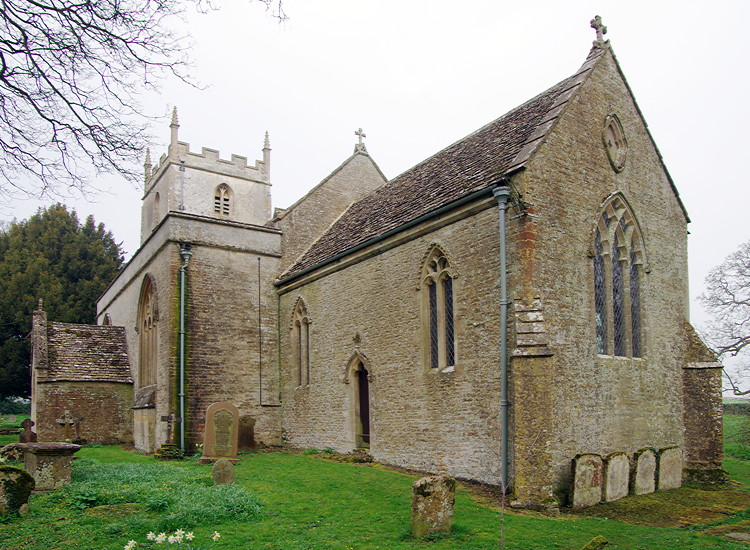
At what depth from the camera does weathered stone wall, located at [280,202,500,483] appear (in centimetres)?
1258

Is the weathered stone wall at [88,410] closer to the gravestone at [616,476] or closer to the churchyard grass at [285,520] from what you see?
the churchyard grass at [285,520]

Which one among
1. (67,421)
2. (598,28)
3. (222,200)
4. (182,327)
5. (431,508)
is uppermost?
(598,28)

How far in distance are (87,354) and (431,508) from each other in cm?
1985

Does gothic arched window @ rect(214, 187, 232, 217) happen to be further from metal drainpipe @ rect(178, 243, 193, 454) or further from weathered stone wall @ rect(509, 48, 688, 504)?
weathered stone wall @ rect(509, 48, 688, 504)

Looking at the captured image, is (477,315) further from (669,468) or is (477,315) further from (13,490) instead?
(13,490)

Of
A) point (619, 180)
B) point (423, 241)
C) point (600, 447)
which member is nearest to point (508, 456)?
point (600, 447)

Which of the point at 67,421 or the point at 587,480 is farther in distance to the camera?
the point at 67,421

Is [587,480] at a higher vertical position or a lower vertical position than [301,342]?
lower

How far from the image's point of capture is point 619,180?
47.7 ft

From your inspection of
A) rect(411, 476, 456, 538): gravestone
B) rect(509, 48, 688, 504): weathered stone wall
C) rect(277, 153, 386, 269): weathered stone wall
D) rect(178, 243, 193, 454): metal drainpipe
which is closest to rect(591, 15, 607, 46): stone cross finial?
rect(509, 48, 688, 504): weathered stone wall

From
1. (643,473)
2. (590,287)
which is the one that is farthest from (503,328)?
(643,473)

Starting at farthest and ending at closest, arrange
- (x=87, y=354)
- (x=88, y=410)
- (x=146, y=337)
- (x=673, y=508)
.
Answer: (x=87, y=354)
(x=146, y=337)
(x=88, y=410)
(x=673, y=508)

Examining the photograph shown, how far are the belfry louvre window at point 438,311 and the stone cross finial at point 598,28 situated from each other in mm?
6558

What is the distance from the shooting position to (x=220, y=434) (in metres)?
16.1
